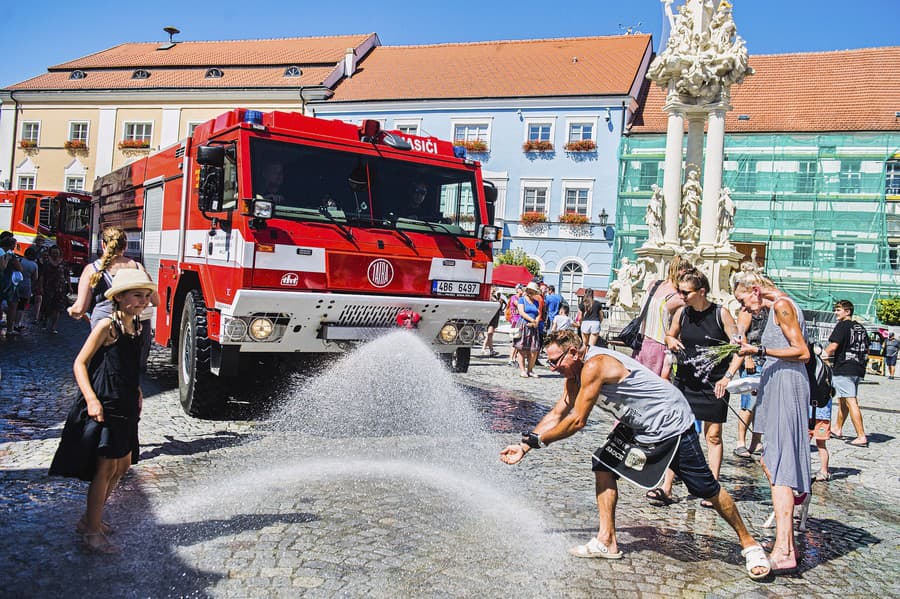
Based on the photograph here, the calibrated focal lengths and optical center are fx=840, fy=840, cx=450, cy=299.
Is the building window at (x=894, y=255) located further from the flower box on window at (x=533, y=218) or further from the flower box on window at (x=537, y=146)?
the flower box on window at (x=537, y=146)

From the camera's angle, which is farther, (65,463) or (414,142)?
(414,142)

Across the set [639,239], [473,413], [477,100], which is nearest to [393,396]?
[473,413]

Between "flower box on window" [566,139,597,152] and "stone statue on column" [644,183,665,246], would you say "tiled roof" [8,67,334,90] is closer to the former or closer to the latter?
"flower box on window" [566,139,597,152]

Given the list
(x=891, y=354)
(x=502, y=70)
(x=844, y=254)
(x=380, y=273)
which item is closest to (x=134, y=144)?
(x=502, y=70)

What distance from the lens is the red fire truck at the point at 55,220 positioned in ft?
92.7

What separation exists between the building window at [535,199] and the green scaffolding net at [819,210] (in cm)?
452

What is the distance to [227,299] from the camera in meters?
8.17

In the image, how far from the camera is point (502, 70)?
4609cm

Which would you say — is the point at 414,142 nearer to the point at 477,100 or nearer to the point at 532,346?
the point at 532,346

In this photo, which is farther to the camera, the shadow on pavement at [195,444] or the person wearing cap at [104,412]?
the shadow on pavement at [195,444]

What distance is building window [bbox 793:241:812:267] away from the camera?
1548 inches

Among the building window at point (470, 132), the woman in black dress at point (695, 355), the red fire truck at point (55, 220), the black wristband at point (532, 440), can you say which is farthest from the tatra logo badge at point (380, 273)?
the building window at point (470, 132)

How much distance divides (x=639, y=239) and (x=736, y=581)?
123 ft

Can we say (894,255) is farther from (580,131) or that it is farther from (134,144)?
(134,144)
